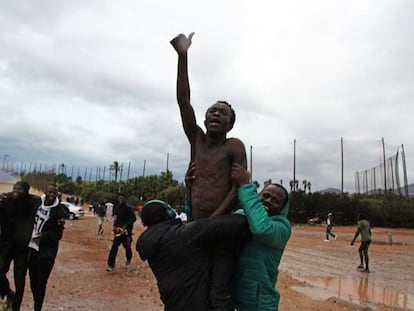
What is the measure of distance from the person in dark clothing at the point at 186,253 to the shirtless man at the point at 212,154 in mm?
290

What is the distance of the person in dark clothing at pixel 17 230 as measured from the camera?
5496 millimetres

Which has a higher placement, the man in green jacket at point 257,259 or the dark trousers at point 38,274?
the man in green jacket at point 257,259

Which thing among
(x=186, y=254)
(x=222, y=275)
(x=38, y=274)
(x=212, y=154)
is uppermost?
(x=212, y=154)

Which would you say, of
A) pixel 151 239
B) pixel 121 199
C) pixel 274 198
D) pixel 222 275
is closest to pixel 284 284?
pixel 121 199

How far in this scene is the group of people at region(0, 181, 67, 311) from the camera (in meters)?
5.28

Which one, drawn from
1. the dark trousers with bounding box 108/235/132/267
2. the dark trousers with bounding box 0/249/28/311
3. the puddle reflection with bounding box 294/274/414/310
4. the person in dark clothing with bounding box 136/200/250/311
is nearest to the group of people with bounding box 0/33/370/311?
the person in dark clothing with bounding box 136/200/250/311

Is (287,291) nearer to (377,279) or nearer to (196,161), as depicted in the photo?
(377,279)

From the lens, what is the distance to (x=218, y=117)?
2.67m

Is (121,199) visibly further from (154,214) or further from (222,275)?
(222,275)

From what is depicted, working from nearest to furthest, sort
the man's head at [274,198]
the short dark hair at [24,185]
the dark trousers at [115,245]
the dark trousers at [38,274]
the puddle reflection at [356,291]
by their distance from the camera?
the man's head at [274,198]
the dark trousers at [38,274]
the short dark hair at [24,185]
the puddle reflection at [356,291]
the dark trousers at [115,245]

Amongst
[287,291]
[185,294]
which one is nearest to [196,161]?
[185,294]

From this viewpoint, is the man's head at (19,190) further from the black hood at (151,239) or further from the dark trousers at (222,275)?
the dark trousers at (222,275)

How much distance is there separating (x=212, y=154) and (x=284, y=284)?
26.3 ft

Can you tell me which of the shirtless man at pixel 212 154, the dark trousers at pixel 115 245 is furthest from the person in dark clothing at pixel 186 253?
the dark trousers at pixel 115 245
